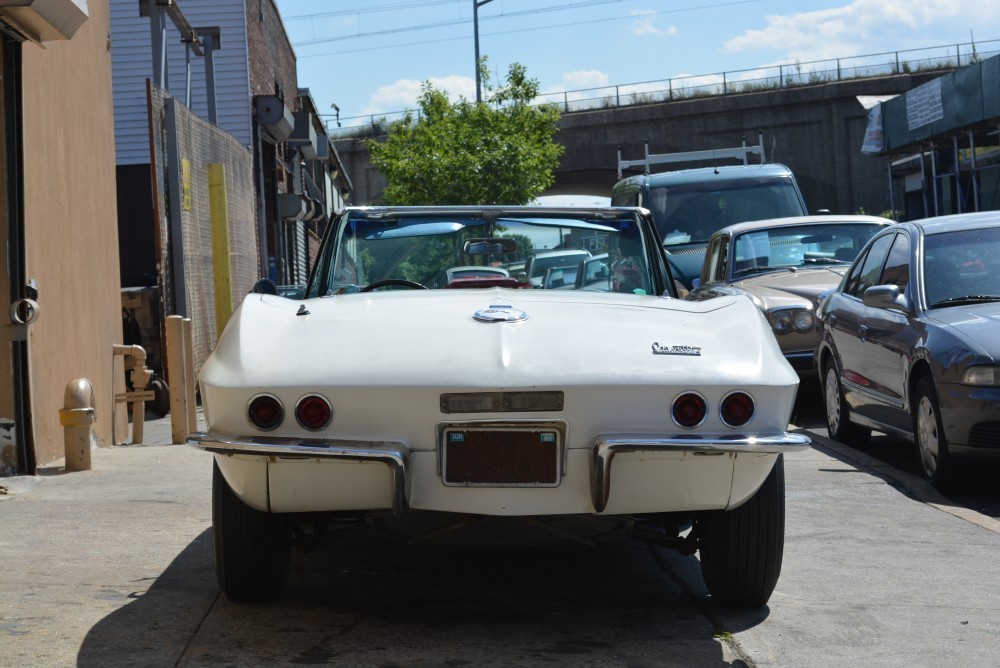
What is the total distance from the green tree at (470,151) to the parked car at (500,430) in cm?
3572

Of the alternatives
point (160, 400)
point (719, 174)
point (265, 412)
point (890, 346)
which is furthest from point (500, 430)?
point (719, 174)

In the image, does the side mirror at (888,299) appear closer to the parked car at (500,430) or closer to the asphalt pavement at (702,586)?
the asphalt pavement at (702,586)

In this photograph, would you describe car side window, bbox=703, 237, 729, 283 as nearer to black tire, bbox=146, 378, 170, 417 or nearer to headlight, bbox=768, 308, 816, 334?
headlight, bbox=768, 308, 816, 334

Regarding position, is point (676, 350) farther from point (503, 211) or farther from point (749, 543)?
point (503, 211)

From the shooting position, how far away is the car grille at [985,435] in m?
→ 6.66

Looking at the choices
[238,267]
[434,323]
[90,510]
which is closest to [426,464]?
[434,323]

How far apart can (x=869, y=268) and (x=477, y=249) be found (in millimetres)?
3861

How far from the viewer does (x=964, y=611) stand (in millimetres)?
4594

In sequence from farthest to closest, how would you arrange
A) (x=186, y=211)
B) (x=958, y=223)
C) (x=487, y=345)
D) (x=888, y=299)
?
(x=186, y=211), (x=958, y=223), (x=888, y=299), (x=487, y=345)

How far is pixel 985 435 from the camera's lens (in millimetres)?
6695

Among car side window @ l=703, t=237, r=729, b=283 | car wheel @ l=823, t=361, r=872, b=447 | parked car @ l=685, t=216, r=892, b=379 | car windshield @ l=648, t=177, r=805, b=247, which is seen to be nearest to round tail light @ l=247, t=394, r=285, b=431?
car wheel @ l=823, t=361, r=872, b=447

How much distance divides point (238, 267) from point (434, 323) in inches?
542

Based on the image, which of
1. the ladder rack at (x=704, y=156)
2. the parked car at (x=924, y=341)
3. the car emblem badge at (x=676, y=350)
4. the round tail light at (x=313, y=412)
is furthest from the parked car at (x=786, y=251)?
the ladder rack at (x=704, y=156)

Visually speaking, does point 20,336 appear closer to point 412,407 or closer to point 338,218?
point 338,218
